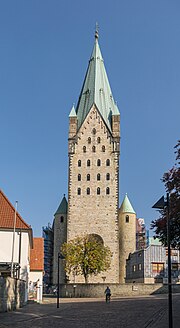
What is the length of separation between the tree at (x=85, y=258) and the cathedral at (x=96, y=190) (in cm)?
364

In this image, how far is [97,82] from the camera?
96625mm

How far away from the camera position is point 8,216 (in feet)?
145

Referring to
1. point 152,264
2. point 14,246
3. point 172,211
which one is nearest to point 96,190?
point 152,264

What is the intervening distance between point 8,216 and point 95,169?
45337 millimetres

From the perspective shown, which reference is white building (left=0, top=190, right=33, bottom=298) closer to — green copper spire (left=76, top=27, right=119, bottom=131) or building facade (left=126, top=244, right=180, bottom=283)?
building facade (left=126, top=244, right=180, bottom=283)

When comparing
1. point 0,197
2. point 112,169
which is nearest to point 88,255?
point 112,169

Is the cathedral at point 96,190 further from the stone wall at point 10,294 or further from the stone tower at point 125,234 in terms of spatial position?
the stone wall at point 10,294

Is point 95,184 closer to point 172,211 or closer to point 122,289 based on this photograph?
point 122,289

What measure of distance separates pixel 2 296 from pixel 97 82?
71837mm

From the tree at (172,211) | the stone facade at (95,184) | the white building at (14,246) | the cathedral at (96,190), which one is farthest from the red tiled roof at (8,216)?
the stone facade at (95,184)

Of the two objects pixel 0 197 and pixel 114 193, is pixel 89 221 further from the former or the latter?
pixel 0 197

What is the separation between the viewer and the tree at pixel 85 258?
77500 mm

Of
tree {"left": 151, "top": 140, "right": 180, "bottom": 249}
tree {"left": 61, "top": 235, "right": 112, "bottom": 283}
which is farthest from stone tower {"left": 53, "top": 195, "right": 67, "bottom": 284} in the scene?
tree {"left": 151, "top": 140, "right": 180, "bottom": 249}

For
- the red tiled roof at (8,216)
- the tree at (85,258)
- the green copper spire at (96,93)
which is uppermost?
the green copper spire at (96,93)
